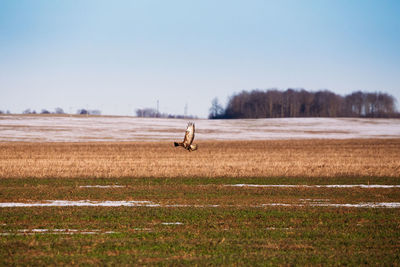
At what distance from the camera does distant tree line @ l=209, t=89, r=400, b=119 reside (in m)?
130

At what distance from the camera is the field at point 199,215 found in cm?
959

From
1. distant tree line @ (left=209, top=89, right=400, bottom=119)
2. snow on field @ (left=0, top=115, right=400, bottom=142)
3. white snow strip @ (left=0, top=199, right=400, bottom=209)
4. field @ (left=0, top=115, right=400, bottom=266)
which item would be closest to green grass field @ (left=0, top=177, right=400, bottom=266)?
field @ (left=0, top=115, right=400, bottom=266)

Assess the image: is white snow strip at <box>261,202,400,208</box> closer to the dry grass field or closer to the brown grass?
the dry grass field

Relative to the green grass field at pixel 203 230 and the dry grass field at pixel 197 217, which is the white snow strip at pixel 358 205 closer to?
the dry grass field at pixel 197 217

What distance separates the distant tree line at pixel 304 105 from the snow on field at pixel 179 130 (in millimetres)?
40511

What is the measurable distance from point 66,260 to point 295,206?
815cm

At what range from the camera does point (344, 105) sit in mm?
137500

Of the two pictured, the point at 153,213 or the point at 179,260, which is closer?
→ the point at 179,260

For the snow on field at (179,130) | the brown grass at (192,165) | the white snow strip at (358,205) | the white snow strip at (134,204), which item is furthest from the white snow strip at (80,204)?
the snow on field at (179,130)

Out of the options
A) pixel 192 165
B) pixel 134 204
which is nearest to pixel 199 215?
pixel 134 204

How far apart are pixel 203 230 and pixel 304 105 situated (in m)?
125

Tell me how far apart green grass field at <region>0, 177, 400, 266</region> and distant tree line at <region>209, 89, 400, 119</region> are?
110046 mm

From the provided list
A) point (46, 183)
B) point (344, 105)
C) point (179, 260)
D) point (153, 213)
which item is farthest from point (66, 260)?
point (344, 105)

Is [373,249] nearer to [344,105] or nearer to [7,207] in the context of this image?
[7,207]
